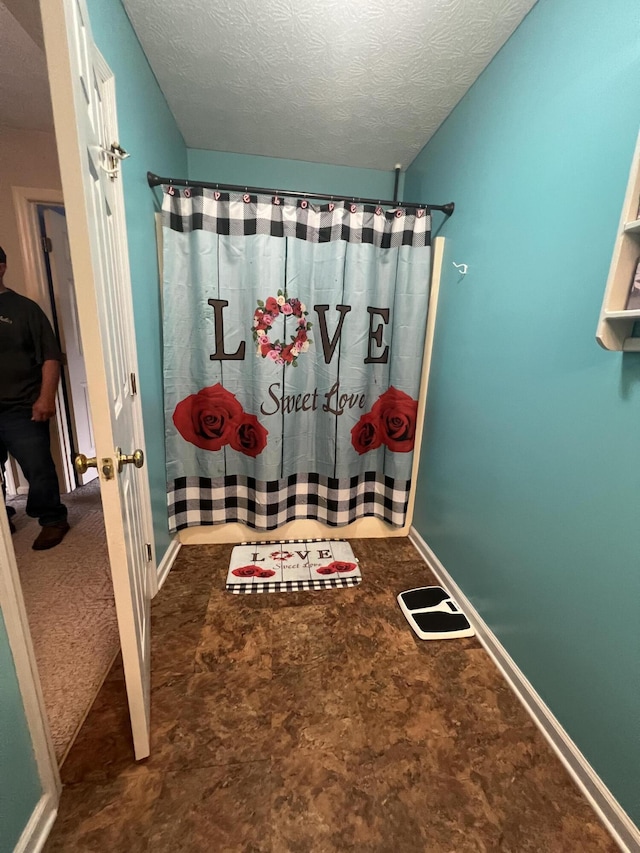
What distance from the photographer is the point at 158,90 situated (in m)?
1.62

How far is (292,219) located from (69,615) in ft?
6.71

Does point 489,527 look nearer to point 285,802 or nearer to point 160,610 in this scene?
point 285,802

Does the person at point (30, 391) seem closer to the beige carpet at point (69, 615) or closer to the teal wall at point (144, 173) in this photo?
the beige carpet at point (69, 615)

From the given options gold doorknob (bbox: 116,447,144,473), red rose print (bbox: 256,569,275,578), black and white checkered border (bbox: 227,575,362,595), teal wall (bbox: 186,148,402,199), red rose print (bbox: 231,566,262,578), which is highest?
teal wall (bbox: 186,148,402,199)

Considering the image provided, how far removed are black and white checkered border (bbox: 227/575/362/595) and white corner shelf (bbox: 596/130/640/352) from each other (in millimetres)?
1454

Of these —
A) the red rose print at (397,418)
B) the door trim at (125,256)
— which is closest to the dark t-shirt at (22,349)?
the door trim at (125,256)

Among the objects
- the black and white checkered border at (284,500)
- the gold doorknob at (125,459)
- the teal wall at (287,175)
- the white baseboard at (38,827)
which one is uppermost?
the teal wall at (287,175)

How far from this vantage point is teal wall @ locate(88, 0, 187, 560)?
122cm

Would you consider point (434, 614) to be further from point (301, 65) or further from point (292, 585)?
point (301, 65)

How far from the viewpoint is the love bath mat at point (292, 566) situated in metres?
1.78

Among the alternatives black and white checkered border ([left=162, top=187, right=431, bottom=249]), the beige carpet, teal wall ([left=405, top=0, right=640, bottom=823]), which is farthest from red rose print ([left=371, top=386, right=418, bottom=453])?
the beige carpet

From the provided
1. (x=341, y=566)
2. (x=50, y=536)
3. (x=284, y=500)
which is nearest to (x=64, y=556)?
(x=50, y=536)

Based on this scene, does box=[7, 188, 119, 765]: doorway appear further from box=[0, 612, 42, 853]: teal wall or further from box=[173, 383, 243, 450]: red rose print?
box=[173, 383, 243, 450]: red rose print

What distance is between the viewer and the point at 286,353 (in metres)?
1.84
